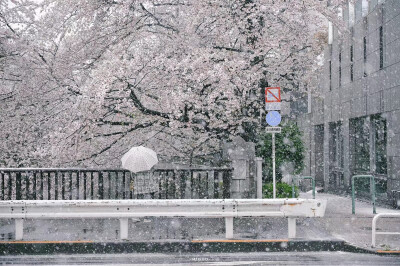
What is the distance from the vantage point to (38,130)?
16.9m

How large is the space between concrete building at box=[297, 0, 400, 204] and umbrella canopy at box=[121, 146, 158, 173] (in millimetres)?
9426

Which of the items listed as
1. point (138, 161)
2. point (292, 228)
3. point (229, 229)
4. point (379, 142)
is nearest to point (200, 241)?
point (229, 229)

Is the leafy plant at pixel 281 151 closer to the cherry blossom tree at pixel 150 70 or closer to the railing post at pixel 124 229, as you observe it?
the cherry blossom tree at pixel 150 70

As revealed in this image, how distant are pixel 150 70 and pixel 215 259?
273 inches

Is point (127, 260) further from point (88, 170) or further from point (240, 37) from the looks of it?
point (240, 37)

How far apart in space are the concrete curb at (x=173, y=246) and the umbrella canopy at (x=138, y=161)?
96.6 inches

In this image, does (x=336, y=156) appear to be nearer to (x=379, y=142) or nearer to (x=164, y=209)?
(x=379, y=142)

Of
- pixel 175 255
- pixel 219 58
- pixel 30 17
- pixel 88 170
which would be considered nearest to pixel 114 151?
pixel 88 170

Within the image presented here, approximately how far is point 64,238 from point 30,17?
11.0 metres

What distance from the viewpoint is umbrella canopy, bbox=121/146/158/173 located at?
11.3 m

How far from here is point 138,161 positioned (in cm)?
1130

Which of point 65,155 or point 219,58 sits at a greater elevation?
point 219,58

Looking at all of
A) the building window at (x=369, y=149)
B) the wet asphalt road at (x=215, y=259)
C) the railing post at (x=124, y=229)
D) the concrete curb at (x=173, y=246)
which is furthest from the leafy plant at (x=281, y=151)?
the railing post at (x=124, y=229)

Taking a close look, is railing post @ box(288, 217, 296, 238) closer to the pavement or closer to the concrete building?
the pavement
